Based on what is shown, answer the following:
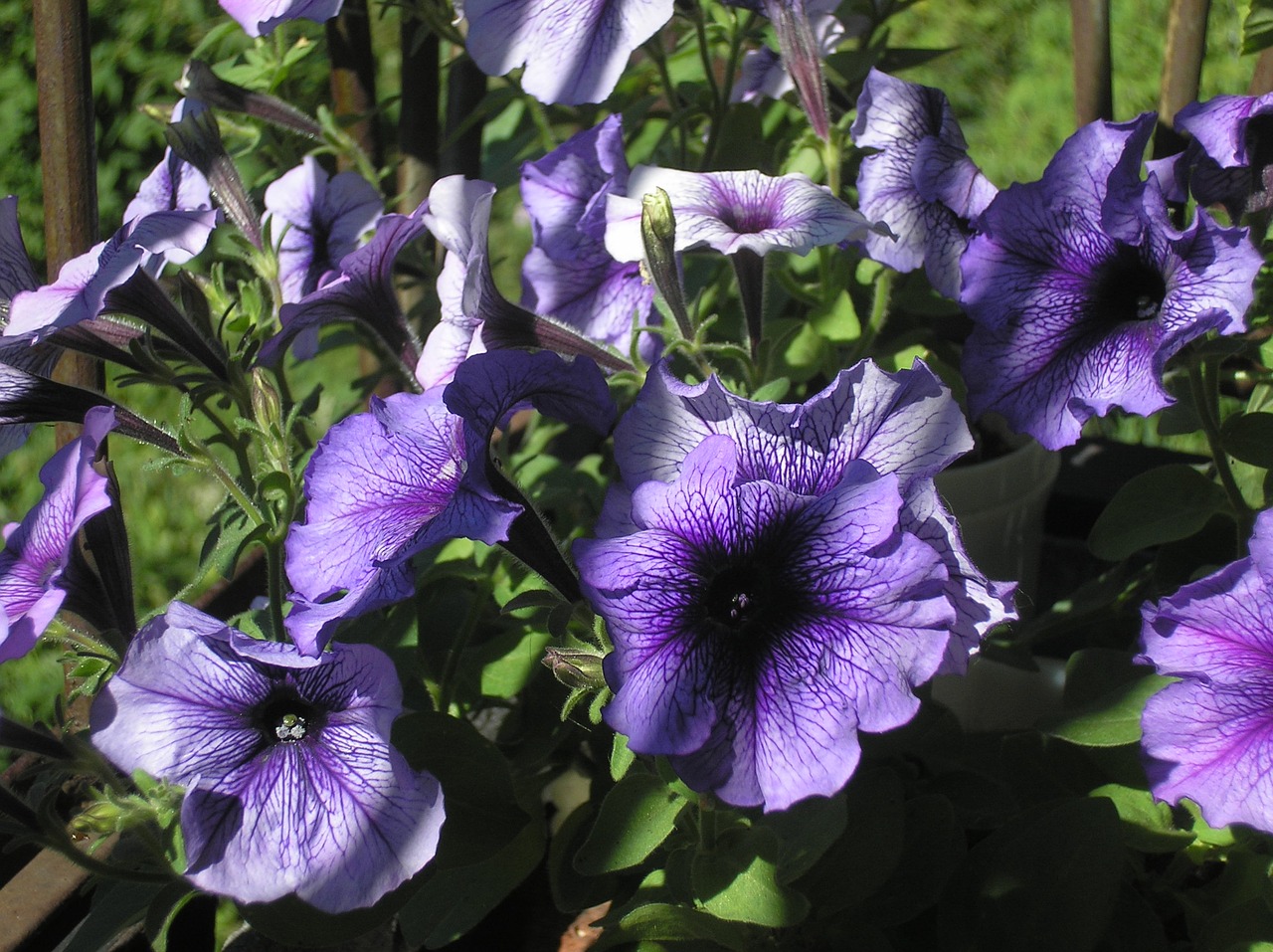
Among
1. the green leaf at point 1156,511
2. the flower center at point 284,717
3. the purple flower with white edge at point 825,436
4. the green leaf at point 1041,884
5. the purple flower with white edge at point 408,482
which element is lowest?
the green leaf at point 1041,884

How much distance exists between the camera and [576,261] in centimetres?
91

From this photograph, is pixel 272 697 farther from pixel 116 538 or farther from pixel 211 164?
pixel 211 164

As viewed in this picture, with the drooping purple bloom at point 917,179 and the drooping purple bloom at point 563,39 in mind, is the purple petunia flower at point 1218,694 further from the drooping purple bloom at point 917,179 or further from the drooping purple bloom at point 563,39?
the drooping purple bloom at point 563,39

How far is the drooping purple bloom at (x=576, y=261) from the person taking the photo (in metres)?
0.90

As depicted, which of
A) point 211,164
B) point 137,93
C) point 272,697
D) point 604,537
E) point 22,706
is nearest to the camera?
point 604,537

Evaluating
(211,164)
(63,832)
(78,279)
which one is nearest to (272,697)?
(63,832)

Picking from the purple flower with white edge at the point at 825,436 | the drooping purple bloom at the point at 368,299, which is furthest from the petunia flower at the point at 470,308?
the purple flower with white edge at the point at 825,436

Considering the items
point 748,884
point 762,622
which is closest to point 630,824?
point 748,884

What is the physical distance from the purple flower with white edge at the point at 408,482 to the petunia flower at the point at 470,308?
0.26 feet

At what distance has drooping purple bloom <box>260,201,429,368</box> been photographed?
747mm

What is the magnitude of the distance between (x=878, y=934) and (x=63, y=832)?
508 mm

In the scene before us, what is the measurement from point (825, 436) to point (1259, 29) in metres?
0.47

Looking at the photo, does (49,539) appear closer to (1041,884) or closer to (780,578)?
(780,578)

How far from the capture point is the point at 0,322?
0.76m
